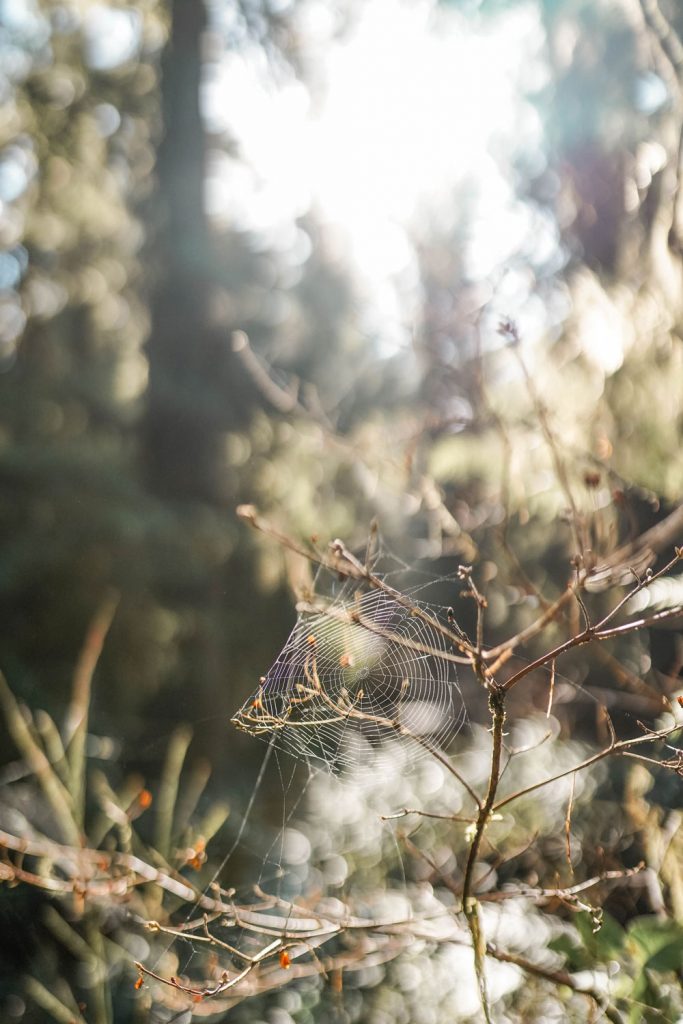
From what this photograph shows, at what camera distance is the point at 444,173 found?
8.36 ft

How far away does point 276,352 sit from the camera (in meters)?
3.25

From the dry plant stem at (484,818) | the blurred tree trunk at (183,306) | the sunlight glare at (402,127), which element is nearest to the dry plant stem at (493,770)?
the dry plant stem at (484,818)

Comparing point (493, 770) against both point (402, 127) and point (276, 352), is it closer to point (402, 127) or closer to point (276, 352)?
point (402, 127)

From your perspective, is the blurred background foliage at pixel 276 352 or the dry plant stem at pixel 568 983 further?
the blurred background foliage at pixel 276 352

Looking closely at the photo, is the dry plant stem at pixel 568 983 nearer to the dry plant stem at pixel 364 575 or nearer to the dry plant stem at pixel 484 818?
the dry plant stem at pixel 484 818

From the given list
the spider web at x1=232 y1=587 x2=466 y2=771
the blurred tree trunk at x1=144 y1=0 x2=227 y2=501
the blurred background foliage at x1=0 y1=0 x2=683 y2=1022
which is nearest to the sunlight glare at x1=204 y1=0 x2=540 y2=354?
the blurred background foliage at x1=0 y1=0 x2=683 y2=1022

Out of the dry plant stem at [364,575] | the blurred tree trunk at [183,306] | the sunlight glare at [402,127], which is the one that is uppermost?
the sunlight glare at [402,127]

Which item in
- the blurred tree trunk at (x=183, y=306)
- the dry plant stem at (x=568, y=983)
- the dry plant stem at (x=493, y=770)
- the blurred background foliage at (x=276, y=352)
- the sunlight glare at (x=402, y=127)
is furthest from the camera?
the blurred tree trunk at (x=183, y=306)

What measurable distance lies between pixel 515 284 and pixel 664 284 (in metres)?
0.57

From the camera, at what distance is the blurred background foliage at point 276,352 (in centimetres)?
179

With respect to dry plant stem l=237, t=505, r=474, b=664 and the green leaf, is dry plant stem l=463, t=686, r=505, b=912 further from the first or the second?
the green leaf

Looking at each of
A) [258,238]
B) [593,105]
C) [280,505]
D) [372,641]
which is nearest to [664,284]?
[593,105]

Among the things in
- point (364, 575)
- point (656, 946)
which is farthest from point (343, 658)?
point (656, 946)

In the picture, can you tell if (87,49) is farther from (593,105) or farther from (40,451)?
(593,105)
